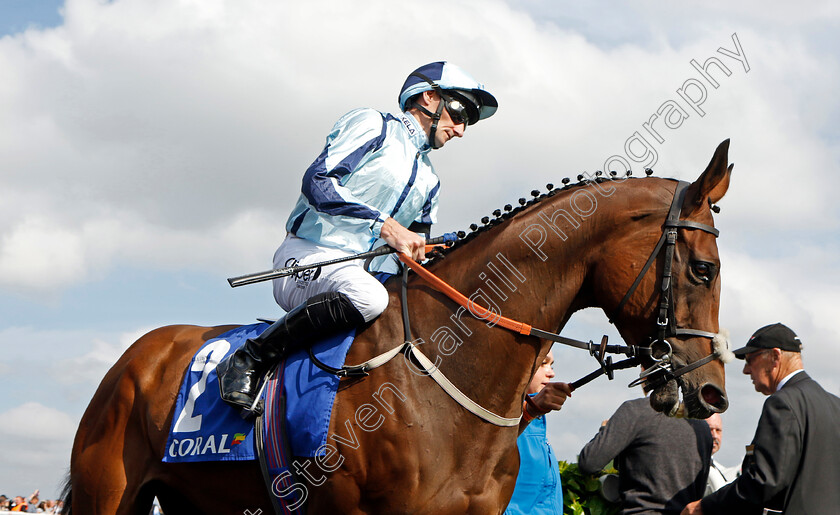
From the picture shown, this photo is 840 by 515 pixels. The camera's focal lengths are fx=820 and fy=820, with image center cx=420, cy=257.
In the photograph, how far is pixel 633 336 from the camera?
12.1ft

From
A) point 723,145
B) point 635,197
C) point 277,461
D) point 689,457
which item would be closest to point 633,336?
point 635,197

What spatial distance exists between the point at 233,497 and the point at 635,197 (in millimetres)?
2521

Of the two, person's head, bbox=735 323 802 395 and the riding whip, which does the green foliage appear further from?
the riding whip

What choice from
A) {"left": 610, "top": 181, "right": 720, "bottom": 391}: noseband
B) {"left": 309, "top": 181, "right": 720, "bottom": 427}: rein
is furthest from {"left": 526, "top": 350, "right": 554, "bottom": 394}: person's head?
{"left": 610, "top": 181, "right": 720, "bottom": 391}: noseband

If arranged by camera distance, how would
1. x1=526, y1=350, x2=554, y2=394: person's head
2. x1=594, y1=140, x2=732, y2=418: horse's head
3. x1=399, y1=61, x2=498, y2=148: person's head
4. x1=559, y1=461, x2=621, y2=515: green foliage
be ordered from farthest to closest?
x1=559, y1=461, x2=621, y2=515: green foliage → x1=526, y1=350, x2=554, y2=394: person's head → x1=399, y1=61, x2=498, y2=148: person's head → x1=594, y1=140, x2=732, y2=418: horse's head

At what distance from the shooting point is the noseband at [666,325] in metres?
3.53

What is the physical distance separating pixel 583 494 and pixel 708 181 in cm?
360

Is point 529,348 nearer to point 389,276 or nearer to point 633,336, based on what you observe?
point 633,336

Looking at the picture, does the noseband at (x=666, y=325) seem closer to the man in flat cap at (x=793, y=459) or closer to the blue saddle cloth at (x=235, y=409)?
the blue saddle cloth at (x=235, y=409)

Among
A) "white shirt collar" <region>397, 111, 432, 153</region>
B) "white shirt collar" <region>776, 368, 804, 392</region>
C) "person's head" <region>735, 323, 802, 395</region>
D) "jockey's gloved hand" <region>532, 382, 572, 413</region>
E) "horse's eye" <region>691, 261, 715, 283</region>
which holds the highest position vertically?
"white shirt collar" <region>397, 111, 432, 153</region>

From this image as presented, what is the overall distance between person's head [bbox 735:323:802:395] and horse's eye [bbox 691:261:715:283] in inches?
76.5

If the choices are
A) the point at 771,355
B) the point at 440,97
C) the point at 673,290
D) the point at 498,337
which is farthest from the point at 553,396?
the point at 440,97

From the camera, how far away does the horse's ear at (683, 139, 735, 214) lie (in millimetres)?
3664

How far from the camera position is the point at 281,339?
13.1 ft
